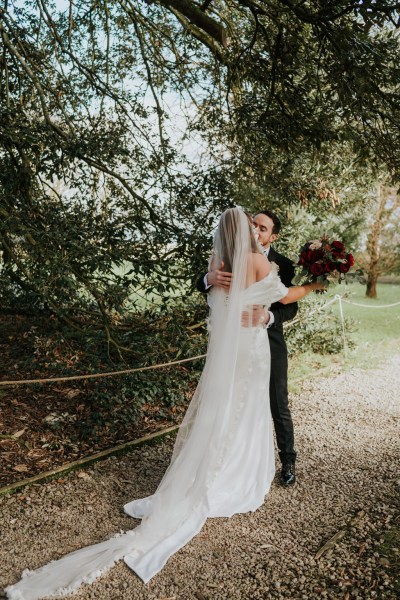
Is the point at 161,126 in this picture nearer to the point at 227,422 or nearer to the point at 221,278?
the point at 221,278

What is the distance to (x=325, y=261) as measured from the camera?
4.36m

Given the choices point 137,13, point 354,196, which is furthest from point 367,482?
point 137,13

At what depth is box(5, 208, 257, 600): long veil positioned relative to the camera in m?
3.43

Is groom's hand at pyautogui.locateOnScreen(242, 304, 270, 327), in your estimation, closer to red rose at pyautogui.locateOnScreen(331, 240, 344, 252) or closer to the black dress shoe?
red rose at pyautogui.locateOnScreen(331, 240, 344, 252)

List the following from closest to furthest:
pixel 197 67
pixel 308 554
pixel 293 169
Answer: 1. pixel 308 554
2. pixel 293 169
3. pixel 197 67

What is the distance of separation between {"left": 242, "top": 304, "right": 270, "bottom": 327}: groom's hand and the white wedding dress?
52 mm

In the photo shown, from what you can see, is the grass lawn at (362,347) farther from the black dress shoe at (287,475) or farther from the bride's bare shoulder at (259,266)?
the bride's bare shoulder at (259,266)

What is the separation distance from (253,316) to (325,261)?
780 mm

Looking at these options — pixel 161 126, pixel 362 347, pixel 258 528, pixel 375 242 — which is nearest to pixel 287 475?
pixel 258 528

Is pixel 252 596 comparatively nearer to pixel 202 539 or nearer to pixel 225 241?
pixel 202 539

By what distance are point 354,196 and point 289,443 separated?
4843 mm

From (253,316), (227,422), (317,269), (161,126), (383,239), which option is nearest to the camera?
(227,422)

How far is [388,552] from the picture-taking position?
3.46 metres

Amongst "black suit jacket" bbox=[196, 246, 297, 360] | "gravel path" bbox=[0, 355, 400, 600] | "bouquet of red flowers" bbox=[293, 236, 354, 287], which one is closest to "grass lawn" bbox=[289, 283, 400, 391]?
"gravel path" bbox=[0, 355, 400, 600]
